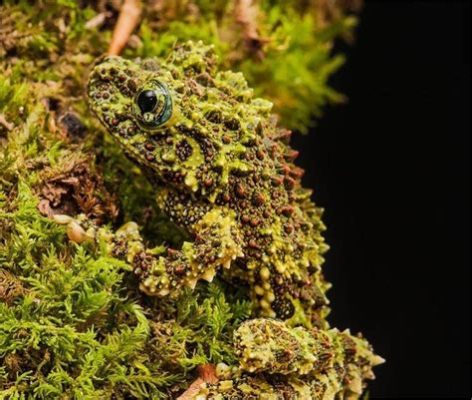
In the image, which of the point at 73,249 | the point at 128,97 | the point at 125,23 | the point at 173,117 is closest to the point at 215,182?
the point at 173,117

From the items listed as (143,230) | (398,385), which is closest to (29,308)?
(143,230)

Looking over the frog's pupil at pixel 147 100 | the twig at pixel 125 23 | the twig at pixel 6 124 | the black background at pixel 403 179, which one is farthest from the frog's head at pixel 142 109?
the black background at pixel 403 179

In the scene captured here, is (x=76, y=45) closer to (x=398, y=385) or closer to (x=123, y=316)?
(x=123, y=316)

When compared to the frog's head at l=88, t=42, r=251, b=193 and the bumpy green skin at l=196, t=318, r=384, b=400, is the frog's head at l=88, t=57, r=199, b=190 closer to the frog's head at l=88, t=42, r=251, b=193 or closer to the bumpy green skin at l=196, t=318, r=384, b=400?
the frog's head at l=88, t=42, r=251, b=193

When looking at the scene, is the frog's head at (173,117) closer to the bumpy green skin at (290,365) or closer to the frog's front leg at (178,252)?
the frog's front leg at (178,252)

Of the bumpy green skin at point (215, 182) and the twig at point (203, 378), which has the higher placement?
the bumpy green skin at point (215, 182)

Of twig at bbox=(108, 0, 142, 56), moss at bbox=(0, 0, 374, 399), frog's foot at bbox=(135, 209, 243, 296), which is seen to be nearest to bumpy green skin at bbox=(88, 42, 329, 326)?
frog's foot at bbox=(135, 209, 243, 296)
